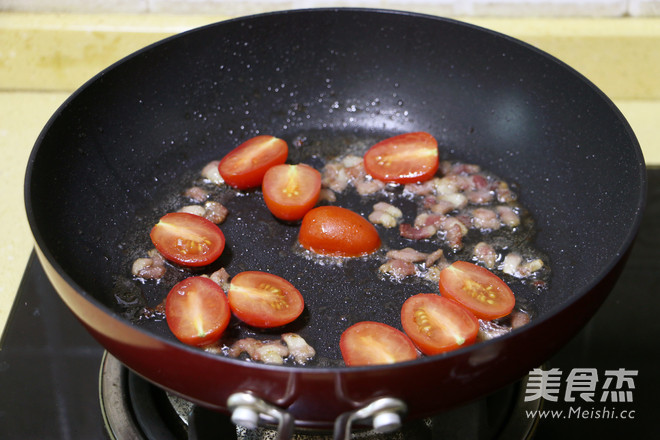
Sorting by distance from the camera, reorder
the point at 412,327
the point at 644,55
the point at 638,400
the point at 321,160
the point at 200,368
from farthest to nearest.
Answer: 1. the point at 644,55
2. the point at 321,160
3. the point at 638,400
4. the point at 412,327
5. the point at 200,368

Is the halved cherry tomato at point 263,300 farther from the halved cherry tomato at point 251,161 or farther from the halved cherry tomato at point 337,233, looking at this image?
the halved cherry tomato at point 251,161

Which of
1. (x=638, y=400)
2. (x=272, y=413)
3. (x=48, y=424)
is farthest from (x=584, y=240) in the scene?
Answer: (x=48, y=424)

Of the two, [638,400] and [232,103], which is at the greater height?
[232,103]

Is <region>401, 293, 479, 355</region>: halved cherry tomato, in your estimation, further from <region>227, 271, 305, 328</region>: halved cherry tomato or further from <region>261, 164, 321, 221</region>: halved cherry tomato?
<region>261, 164, 321, 221</region>: halved cherry tomato

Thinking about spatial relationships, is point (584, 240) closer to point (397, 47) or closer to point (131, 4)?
point (397, 47)

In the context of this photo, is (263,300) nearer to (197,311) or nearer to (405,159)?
(197,311)

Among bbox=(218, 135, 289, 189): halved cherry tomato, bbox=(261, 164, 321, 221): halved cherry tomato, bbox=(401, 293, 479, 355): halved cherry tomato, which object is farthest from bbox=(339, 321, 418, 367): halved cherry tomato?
bbox=(218, 135, 289, 189): halved cherry tomato
